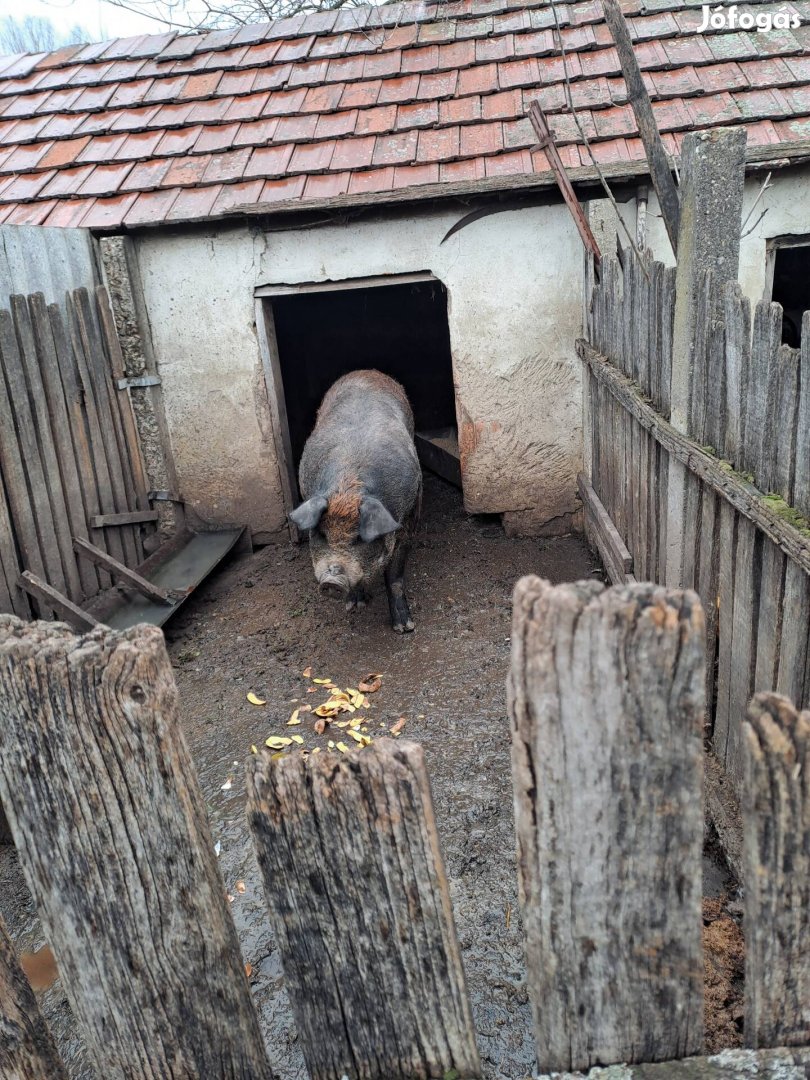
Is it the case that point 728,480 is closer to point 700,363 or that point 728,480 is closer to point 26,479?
point 700,363

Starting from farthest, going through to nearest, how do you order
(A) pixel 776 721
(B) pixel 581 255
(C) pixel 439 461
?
(C) pixel 439 461, (B) pixel 581 255, (A) pixel 776 721

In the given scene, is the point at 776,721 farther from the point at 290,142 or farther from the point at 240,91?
the point at 240,91

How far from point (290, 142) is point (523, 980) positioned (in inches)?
238

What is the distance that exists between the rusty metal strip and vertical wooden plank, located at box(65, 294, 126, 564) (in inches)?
135

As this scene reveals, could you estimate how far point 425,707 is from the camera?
454 cm

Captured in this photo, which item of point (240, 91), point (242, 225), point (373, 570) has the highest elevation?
point (240, 91)

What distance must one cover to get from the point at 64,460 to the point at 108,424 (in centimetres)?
72

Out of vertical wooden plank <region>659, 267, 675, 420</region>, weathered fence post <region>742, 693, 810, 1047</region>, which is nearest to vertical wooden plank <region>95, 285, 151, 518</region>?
vertical wooden plank <region>659, 267, 675, 420</region>

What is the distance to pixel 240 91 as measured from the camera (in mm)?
6891

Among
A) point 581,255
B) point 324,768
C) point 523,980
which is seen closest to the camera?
point 324,768

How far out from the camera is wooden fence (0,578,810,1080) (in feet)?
3.67

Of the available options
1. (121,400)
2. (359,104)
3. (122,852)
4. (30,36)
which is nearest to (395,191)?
(359,104)

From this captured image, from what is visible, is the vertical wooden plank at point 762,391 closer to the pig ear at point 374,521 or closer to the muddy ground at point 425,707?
the muddy ground at point 425,707

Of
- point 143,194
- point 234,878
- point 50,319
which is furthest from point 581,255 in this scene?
point 234,878
